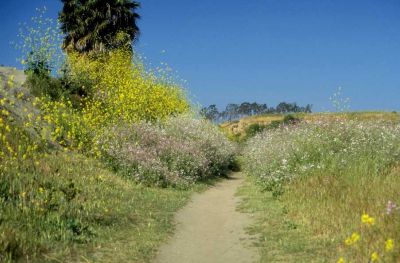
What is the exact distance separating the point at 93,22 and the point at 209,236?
33.4 m

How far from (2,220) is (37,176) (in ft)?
11.5

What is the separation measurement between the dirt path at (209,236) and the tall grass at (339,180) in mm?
1338

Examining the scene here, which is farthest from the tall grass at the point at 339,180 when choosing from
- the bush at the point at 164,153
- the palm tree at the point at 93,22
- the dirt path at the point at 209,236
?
the palm tree at the point at 93,22

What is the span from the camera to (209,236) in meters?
10.6

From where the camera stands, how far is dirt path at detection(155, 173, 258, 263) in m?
8.97

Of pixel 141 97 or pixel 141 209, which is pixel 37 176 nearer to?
A: pixel 141 209

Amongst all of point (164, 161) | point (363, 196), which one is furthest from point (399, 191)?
point (164, 161)

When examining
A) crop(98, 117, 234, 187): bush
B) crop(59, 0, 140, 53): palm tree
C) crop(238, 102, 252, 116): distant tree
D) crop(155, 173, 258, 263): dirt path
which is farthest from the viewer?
crop(238, 102, 252, 116): distant tree

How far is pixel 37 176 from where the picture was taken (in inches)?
479

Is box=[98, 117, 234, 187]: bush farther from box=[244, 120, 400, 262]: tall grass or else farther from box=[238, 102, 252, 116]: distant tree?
box=[238, 102, 252, 116]: distant tree

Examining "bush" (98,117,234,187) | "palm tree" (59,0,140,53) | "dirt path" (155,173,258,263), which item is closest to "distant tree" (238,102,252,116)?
"palm tree" (59,0,140,53)

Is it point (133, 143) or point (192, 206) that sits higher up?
point (133, 143)

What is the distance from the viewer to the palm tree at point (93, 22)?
40250mm

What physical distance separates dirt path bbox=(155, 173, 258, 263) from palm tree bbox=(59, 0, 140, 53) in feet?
91.0
